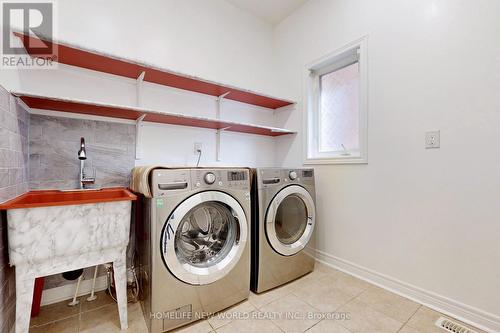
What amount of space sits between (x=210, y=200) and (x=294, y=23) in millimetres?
2240

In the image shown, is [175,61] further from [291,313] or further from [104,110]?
[291,313]

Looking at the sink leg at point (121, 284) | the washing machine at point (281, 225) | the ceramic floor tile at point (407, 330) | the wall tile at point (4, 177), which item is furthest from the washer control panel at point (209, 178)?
the ceramic floor tile at point (407, 330)

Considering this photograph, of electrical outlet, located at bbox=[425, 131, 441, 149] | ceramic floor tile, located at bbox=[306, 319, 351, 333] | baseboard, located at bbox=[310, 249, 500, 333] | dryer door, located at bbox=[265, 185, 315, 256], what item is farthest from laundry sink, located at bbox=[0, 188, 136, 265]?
electrical outlet, located at bbox=[425, 131, 441, 149]

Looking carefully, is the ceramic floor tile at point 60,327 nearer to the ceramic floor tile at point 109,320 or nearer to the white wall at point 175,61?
the ceramic floor tile at point 109,320

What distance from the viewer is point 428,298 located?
4.78ft

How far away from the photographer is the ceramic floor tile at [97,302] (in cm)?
145

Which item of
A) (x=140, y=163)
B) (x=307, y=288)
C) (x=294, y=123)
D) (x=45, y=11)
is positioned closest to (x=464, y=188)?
(x=307, y=288)

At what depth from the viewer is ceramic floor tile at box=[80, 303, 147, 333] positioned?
1.26m

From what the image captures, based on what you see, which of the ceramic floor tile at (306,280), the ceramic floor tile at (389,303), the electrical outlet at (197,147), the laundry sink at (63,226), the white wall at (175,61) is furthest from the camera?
the electrical outlet at (197,147)

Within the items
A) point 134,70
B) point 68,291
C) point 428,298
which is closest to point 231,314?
point 68,291

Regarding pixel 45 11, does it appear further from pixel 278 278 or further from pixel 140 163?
pixel 278 278

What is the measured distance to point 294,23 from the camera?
2.45 meters

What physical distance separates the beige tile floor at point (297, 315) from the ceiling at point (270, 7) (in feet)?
8.99

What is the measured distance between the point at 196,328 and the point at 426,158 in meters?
1.81
